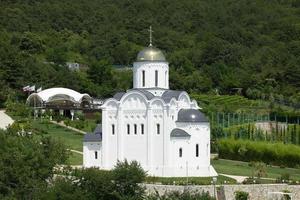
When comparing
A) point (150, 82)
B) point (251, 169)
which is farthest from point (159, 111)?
point (251, 169)

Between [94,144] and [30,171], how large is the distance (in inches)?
252

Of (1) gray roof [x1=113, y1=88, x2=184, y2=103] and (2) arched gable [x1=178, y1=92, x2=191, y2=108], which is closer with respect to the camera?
(1) gray roof [x1=113, y1=88, x2=184, y2=103]

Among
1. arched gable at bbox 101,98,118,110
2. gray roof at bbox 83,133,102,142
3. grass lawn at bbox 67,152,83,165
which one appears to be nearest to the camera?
arched gable at bbox 101,98,118,110

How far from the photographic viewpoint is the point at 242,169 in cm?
4938

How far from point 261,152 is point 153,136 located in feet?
27.6

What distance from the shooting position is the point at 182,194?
3791cm

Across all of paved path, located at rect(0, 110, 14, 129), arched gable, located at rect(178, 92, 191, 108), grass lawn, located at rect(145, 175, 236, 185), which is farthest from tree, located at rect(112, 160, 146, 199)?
paved path, located at rect(0, 110, 14, 129)

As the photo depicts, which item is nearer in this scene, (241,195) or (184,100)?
(241,195)

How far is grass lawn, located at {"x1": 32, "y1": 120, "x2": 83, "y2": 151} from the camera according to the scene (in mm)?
54534

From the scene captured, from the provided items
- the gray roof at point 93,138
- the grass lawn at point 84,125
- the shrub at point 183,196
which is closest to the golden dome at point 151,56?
the gray roof at point 93,138

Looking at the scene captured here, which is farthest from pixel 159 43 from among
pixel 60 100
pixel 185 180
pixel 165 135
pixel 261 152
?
pixel 185 180

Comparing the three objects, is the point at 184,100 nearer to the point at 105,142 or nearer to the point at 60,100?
the point at 105,142

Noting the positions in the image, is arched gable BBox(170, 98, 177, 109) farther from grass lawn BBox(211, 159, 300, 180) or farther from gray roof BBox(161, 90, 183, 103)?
grass lawn BBox(211, 159, 300, 180)

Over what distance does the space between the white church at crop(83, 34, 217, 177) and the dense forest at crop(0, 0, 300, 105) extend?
2178 centimetres
